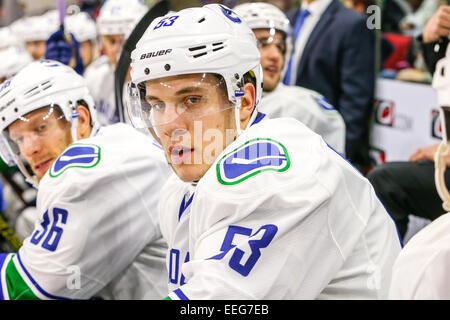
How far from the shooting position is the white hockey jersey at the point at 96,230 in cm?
198

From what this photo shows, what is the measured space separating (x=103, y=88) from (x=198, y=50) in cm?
310

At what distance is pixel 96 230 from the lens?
2020mm

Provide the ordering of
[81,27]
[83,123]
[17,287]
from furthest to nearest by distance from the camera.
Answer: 1. [81,27]
2. [83,123]
3. [17,287]

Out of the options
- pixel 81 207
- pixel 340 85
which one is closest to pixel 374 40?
pixel 340 85

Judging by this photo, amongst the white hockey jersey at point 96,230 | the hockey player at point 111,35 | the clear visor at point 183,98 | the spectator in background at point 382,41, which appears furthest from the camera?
the spectator in background at point 382,41

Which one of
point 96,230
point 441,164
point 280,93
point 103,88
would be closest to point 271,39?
point 280,93

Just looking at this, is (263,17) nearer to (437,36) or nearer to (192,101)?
(437,36)

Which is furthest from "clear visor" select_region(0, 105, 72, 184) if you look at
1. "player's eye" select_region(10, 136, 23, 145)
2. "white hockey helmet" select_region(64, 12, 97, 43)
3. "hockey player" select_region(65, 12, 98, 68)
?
"white hockey helmet" select_region(64, 12, 97, 43)

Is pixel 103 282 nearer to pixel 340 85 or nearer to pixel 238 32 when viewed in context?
→ pixel 238 32

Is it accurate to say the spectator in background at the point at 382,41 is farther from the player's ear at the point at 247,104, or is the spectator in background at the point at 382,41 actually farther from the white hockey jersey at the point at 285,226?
the white hockey jersey at the point at 285,226

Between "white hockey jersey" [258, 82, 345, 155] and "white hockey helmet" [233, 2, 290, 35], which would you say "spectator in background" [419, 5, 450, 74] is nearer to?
"white hockey jersey" [258, 82, 345, 155]

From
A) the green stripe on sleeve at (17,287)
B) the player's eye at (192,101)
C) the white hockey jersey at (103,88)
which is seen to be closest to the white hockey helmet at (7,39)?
the white hockey jersey at (103,88)

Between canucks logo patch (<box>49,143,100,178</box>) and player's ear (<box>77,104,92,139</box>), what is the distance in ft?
0.80
